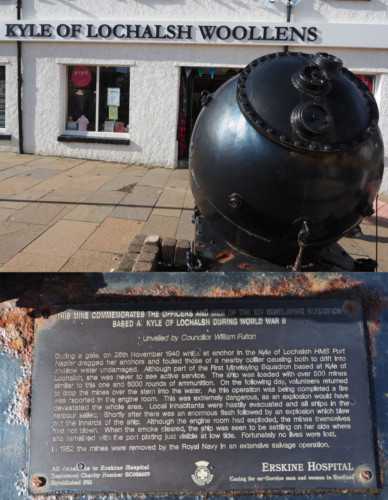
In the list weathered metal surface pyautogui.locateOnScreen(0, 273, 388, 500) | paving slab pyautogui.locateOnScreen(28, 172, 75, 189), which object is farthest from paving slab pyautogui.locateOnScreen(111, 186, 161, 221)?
weathered metal surface pyautogui.locateOnScreen(0, 273, 388, 500)

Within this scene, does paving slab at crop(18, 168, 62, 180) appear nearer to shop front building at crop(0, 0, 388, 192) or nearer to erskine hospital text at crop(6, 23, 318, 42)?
shop front building at crop(0, 0, 388, 192)

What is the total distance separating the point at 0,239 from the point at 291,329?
14.9 ft

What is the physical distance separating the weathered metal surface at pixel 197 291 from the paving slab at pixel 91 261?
2.73 meters

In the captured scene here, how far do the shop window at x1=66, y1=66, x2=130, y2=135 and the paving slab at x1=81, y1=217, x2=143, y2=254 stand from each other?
5.36 metres

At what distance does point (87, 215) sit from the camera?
21.5 feet

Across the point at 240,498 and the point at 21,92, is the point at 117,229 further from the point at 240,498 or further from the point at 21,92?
the point at 21,92

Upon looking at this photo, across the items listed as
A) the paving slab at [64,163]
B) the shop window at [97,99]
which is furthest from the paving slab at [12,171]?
the shop window at [97,99]

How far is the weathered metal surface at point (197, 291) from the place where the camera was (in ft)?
5.89

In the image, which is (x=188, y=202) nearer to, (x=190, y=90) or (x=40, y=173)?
(x=40, y=173)

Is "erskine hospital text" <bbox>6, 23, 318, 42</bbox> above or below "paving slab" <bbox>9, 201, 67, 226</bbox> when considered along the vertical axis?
above

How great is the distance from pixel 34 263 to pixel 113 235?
1.25 meters

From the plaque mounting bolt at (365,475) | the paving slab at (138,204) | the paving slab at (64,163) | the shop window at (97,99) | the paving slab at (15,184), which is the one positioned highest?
the shop window at (97,99)

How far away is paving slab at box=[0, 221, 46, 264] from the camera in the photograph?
501 centimetres

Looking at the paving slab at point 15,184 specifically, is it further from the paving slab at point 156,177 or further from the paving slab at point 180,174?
the paving slab at point 180,174
